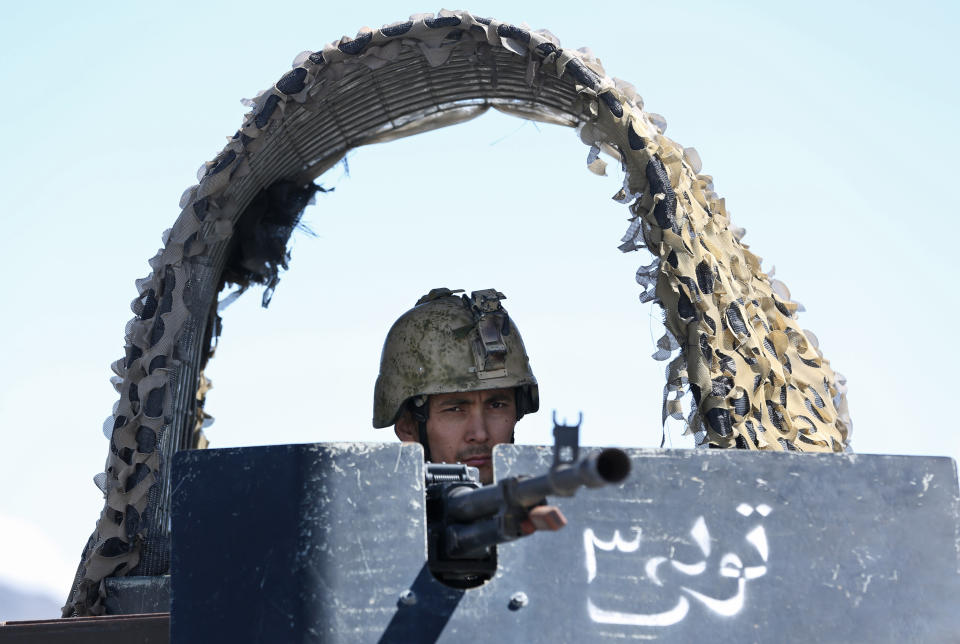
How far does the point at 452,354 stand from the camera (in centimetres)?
595

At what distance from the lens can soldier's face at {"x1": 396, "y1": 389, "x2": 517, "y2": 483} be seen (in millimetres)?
5793

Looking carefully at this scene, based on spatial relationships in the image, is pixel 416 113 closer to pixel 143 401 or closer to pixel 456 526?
pixel 143 401

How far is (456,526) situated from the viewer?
118 inches

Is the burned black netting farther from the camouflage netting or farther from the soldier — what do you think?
the soldier

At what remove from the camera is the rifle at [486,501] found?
2449mm

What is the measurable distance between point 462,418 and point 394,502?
2887 millimetres

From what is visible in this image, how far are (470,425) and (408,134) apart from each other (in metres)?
1.41

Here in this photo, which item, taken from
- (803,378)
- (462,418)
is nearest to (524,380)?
(462,418)

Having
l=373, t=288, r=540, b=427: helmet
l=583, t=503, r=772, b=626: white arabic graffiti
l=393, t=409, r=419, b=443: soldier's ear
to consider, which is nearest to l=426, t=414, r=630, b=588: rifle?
l=583, t=503, r=772, b=626: white arabic graffiti

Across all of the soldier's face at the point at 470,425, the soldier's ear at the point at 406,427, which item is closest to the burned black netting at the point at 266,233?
the soldier's ear at the point at 406,427

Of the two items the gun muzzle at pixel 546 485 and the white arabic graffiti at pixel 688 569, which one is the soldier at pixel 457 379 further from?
the gun muzzle at pixel 546 485

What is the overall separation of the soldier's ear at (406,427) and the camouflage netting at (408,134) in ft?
3.08

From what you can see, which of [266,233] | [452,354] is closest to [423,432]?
[452,354]

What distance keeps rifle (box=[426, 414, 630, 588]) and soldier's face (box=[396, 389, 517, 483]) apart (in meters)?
2.48
